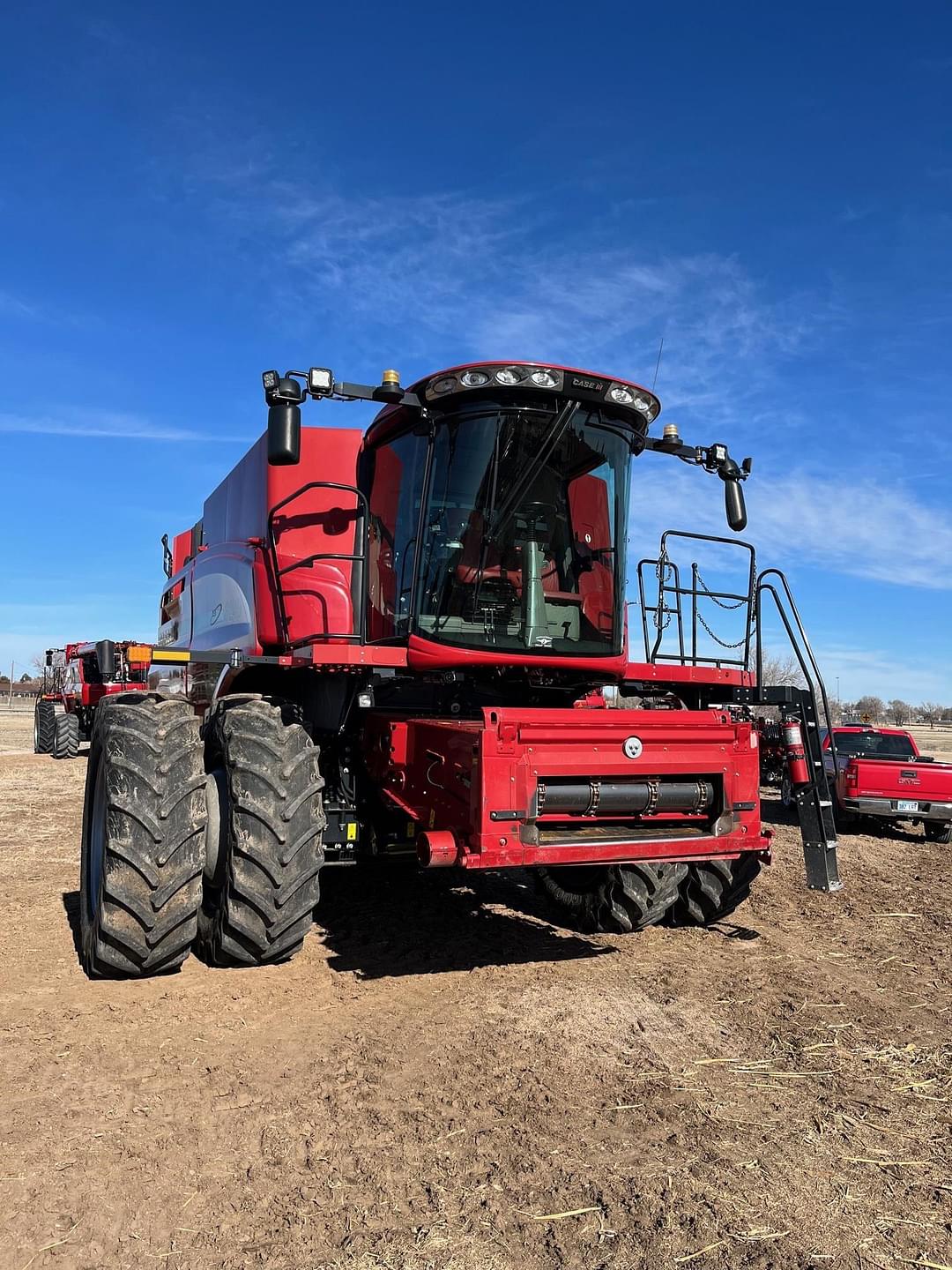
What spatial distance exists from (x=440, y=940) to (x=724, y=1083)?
2.33 metres

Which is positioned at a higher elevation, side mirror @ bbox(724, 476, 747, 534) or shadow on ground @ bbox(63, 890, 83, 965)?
side mirror @ bbox(724, 476, 747, 534)

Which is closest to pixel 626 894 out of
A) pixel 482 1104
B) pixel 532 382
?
pixel 482 1104

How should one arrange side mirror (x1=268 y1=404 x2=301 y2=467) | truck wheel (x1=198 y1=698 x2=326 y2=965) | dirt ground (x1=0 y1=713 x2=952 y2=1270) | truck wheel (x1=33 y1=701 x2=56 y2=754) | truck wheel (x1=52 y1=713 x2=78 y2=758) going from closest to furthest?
dirt ground (x1=0 y1=713 x2=952 y2=1270) → truck wheel (x1=198 y1=698 x2=326 y2=965) → side mirror (x1=268 y1=404 x2=301 y2=467) → truck wheel (x1=52 y1=713 x2=78 y2=758) → truck wheel (x1=33 y1=701 x2=56 y2=754)

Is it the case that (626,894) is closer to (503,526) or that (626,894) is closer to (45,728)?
(503,526)

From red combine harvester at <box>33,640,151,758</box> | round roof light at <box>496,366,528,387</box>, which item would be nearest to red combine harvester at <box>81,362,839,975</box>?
round roof light at <box>496,366,528,387</box>

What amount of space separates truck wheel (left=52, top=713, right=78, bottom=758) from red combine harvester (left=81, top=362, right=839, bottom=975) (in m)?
14.6

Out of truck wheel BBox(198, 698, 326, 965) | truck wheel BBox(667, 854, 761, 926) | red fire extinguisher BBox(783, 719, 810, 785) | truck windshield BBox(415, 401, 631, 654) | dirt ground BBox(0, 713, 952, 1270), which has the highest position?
truck windshield BBox(415, 401, 631, 654)

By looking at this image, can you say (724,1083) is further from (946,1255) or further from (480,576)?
(480,576)

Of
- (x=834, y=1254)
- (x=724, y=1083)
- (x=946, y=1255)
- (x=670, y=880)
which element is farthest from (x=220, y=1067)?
(x=670, y=880)

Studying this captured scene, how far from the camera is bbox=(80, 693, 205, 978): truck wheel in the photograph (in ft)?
14.1

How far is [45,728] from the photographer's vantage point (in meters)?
20.4

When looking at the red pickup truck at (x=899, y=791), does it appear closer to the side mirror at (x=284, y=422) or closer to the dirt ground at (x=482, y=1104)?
the dirt ground at (x=482, y=1104)

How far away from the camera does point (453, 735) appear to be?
4508mm

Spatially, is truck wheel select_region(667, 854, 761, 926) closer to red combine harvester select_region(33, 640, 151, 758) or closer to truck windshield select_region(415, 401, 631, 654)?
truck windshield select_region(415, 401, 631, 654)
